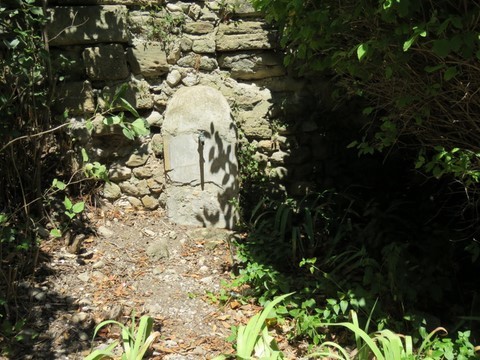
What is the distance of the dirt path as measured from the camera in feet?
9.73

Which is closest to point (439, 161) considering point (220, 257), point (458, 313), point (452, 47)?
point (452, 47)

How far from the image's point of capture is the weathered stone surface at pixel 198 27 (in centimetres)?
430

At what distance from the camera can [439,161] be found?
9.07ft

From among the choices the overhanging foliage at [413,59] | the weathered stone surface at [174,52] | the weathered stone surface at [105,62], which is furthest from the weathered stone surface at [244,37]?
the overhanging foliage at [413,59]

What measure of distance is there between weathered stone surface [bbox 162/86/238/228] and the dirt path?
0.48ft

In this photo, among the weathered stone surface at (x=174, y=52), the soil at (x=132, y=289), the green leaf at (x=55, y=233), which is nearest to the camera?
the soil at (x=132, y=289)

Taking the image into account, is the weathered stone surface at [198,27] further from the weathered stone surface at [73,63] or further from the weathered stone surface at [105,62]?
the weathered stone surface at [73,63]

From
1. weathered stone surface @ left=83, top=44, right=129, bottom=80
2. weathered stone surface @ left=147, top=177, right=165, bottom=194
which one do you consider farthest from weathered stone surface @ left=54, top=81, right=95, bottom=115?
weathered stone surface @ left=147, top=177, right=165, bottom=194

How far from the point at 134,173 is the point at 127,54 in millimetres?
954

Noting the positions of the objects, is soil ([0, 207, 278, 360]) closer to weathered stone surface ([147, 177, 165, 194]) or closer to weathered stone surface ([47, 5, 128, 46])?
weathered stone surface ([147, 177, 165, 194])

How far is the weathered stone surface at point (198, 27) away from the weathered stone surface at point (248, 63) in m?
0.26

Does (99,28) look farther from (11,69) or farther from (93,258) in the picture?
(93,258)

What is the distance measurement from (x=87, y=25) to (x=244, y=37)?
1274 millimetres

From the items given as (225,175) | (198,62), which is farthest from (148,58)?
(225,175)
